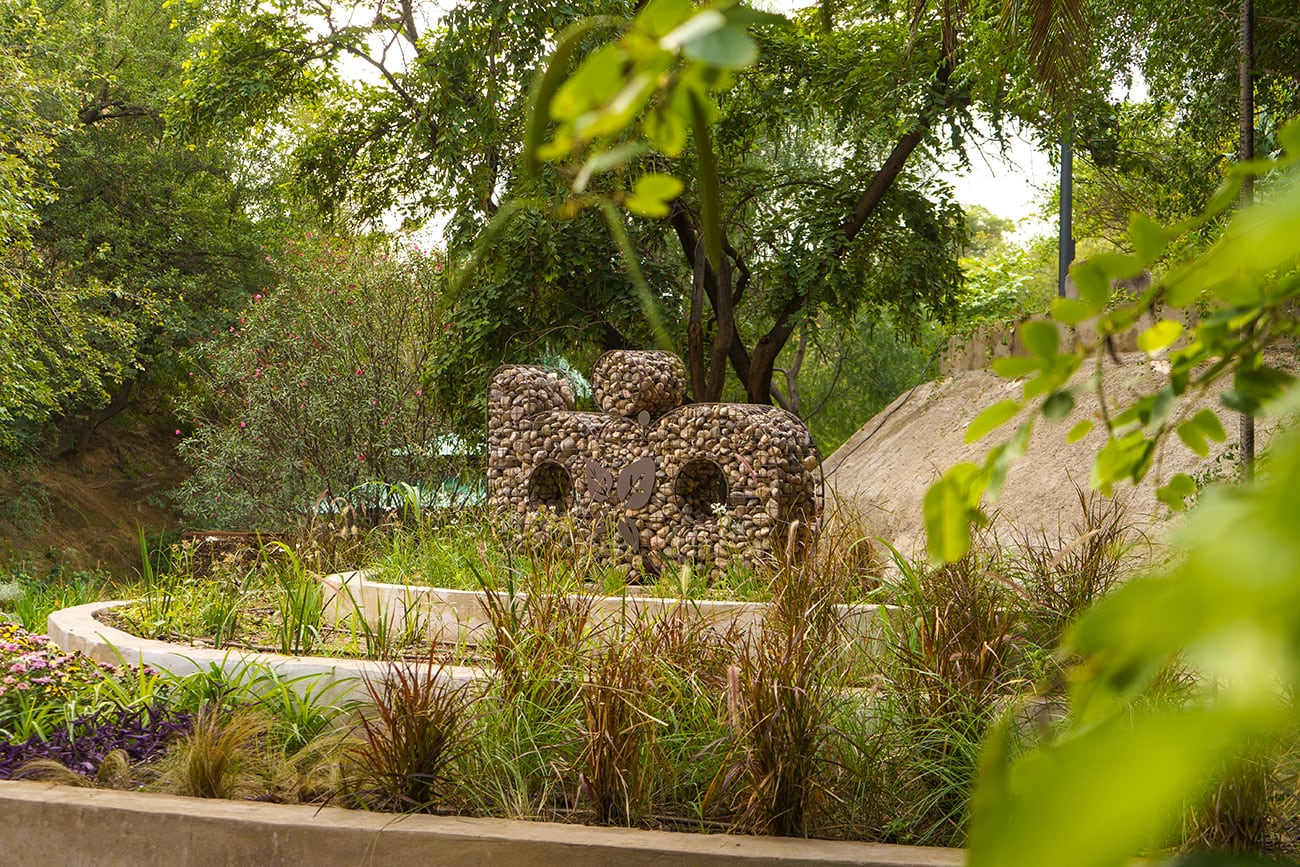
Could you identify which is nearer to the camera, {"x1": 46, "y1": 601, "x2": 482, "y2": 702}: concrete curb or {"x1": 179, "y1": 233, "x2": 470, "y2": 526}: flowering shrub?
{"x1": 46, "y1": 601, "x2": 482, "y2": 702}: concrete curb

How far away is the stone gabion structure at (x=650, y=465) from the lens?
23.1ft

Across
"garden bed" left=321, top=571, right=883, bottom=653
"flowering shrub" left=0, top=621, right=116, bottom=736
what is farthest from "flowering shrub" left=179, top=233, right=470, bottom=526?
"flowering shrub" left=0, top=621, right=116, bottom=736

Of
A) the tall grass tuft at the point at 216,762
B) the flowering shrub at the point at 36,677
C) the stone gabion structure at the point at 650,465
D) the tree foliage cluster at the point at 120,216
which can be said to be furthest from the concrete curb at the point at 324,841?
the tree foliage cluster at the point at 120,216

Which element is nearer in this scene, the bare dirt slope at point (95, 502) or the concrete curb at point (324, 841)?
the concrete curb at point (324, 841)

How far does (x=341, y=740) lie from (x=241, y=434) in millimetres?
9481

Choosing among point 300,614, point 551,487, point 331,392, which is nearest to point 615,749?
point 300,614

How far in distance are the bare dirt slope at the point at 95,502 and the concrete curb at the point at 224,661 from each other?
35.0ft

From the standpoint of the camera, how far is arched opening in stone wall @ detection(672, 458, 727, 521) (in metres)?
7.59

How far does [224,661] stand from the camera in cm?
475

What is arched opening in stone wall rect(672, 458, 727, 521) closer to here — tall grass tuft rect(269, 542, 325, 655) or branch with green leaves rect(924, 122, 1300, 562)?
tall grass tuft rect(269, 542, 325, 655)

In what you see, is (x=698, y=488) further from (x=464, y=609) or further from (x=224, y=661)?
(x=224, y=661)

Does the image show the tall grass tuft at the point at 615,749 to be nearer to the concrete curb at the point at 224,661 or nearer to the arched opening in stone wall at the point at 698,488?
the concrete curb at the point at 224,661

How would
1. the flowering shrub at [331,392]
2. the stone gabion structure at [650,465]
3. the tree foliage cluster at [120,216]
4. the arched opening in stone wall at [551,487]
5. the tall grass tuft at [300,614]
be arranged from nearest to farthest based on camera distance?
the tall grass tuft at [300,614] → the stone gabion structure at [650,465] → the arched opening in stone wall at [551,487] → the flowering shrub at [331,392] → the tree foliage cluster at [120,216]

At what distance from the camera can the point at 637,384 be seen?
786cm
